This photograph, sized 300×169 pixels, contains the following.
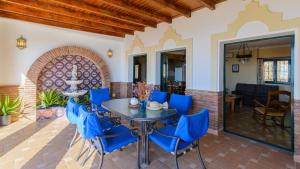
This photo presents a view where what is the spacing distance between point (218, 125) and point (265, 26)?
213cm

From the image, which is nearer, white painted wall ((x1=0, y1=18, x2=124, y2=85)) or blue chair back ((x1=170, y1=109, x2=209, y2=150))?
blue chair back ((x1=170, y1=109, x2=209, y2=150))

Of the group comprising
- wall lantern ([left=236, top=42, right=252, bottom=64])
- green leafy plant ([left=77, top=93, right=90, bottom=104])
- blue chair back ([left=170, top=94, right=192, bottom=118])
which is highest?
wall lantern ([left=236, top=42, right=252, bottom=64])

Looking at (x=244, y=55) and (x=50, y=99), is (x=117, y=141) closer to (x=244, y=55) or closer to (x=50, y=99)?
(x=50, y=99)

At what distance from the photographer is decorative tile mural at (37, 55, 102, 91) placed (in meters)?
5.27

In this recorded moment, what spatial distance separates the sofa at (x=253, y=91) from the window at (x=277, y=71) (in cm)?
79

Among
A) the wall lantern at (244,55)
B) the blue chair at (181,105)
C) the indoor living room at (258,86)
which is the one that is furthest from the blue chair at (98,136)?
the wall lantern at (244,55)

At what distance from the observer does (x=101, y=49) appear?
6270 mm

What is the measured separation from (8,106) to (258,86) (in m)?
8.27

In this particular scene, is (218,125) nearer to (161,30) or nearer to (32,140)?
(161,30)

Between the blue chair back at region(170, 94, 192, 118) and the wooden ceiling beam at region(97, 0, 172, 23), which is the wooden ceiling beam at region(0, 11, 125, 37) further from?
the blue chair back at region(170, 94, 192, 118)

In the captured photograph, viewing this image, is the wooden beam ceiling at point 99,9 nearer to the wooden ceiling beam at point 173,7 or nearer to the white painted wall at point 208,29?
the wooden ceiling beam at point 173,7

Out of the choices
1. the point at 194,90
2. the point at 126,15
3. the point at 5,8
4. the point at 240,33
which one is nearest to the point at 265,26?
the point at 240,33

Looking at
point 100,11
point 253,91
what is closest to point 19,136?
point 100,11

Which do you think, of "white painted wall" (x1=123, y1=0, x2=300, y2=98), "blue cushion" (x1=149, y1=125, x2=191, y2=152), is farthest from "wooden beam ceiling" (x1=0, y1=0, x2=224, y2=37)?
"blue cushion" (x1=149, y1=125, x2=191, y2=152)
